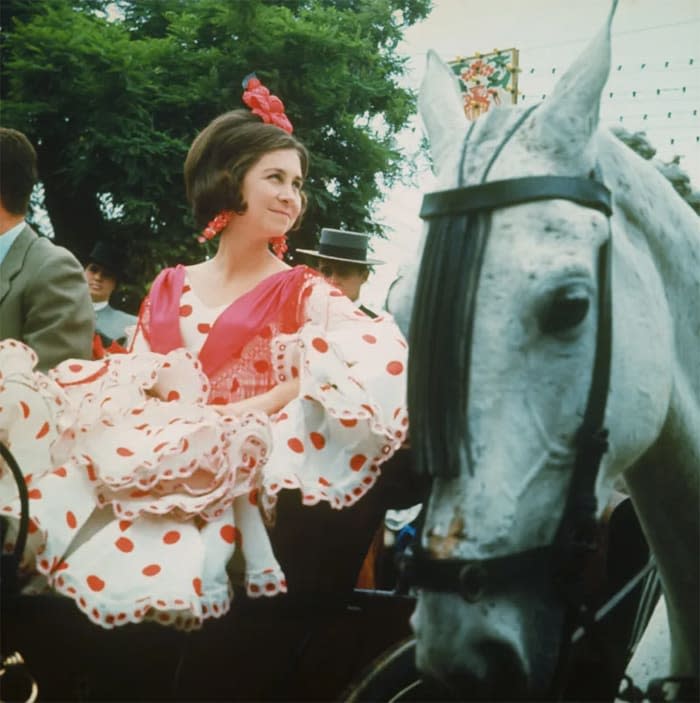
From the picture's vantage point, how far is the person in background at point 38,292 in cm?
258

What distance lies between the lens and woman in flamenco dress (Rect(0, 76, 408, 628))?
162cm

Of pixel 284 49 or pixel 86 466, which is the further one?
pixel 284 49

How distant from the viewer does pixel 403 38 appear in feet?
22.3

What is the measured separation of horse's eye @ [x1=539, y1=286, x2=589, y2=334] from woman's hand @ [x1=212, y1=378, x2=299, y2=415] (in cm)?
86

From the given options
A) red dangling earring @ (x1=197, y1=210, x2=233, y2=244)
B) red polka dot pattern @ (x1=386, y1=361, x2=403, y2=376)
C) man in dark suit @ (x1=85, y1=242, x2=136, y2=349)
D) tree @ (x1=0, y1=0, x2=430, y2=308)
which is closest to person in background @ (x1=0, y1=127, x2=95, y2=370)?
red dangling earring @ (x1=197, y1=210, x2=233, y2=244)

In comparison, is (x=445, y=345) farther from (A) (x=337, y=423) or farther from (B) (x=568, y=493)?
(A) (x=337, y=423)

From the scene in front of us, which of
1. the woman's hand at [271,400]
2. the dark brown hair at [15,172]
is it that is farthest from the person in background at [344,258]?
the woman's hand at [271,400]

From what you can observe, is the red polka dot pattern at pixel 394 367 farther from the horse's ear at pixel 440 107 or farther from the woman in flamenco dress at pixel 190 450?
the horse's ear at pixel 440 107

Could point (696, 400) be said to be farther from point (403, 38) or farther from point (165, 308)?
point (403, 38)

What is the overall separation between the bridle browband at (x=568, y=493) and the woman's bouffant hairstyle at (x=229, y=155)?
1192mm

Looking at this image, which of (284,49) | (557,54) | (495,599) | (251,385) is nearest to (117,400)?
(251,385)

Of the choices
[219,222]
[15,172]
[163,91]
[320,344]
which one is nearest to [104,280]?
[15,172]

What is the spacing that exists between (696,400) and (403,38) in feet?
19.3

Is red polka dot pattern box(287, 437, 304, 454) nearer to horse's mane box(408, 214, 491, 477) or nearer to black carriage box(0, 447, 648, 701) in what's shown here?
black carriage box(0, 447, 648, 701)
